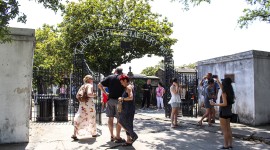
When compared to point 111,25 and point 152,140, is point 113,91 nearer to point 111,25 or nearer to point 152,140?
point 152,140

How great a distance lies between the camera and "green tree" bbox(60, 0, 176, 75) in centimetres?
2120

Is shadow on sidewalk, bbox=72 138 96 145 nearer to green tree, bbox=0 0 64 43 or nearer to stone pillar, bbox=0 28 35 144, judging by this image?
stone pillar, bbox=0 28 35 144

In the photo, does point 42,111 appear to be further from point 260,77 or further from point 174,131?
point 260,77

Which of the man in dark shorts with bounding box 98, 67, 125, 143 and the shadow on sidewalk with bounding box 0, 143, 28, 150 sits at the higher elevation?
the man in dark shorts with bounding box 98, 67, 125, 143

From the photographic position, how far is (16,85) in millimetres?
6625

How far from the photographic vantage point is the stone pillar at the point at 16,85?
21.5 feet

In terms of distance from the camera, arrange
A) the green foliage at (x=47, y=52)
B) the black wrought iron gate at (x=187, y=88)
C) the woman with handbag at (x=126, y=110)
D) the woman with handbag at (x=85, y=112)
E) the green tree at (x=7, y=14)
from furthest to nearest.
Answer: the green foliage at (x=47, y=52) → the black wrought iron gate at (x=187, y=88) → the woman with handbag at (x=85, y=112) → the woman with handbag at (x=126, y=110) → the green tree at (x=7, y=14)

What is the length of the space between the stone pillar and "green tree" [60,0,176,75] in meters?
13.9

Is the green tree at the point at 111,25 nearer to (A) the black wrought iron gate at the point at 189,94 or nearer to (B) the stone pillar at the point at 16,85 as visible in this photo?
(A) the black wrought iron gate at the point at 189,94

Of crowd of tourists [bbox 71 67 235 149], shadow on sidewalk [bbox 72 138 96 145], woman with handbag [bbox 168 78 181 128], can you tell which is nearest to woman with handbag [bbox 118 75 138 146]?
crowd of tourists [bbox 71 67 235 149]

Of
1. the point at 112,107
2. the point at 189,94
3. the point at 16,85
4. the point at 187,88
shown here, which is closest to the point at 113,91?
the point at 112,107

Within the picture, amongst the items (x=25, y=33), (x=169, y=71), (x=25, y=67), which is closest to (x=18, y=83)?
(x=25, y=67)

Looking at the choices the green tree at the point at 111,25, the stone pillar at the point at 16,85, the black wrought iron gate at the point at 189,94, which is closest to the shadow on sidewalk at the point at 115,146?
the stone pillar at the point at 16,85

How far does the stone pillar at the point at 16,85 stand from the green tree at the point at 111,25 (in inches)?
546
